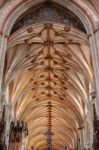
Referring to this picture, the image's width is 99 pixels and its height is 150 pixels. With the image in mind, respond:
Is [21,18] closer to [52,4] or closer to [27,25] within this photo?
[27,25]

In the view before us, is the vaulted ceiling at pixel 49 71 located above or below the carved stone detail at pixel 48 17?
below

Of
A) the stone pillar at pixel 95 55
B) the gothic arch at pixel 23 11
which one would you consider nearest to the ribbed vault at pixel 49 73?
the gothic arch at pixel 23 11

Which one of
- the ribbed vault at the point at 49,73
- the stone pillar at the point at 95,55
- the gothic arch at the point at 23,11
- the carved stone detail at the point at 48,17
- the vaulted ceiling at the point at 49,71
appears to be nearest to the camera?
the stone pillar at the point at 95,55

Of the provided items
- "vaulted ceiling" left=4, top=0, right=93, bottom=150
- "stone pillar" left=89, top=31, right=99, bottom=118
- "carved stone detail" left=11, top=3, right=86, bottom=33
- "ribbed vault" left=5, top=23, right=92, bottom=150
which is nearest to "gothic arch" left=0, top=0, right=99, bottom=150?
"stone pillar" left=89, top=31, right=99, bottom=118

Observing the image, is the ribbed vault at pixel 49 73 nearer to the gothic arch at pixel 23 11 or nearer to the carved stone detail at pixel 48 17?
the carved stone detail at pixel 48 17

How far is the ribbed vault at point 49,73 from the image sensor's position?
57.3 feet

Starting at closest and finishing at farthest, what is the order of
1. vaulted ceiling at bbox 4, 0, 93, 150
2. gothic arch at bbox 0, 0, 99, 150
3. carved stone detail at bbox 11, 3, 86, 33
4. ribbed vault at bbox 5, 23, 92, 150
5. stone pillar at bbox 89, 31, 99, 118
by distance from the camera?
stone pillar at bbox 89, 31, 99, 118 → gothic arch at bbox 0, 0, 99, 150 → carved stone detail at bbox 11, 3, 86, 33 → vaulted ceiling at bbox 4, 0, 93, 150 → ribbed vault at bbox 5, 23, 92, 150

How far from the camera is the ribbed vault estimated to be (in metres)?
17.5

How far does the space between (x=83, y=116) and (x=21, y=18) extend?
12.5 meters

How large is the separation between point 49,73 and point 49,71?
488mm

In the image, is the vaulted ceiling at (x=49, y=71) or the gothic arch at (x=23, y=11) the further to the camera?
the vaulted ceiling at (x=49, y=71)

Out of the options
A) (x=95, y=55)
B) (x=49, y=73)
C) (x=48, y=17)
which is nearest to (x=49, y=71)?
(x=49, y=73)

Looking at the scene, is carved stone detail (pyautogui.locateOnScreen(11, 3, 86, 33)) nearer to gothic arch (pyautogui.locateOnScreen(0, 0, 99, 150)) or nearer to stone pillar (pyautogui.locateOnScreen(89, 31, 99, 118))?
gothic arch (pyautogui.locateOnScreen(0, 0, 99, 150))

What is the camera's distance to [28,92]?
25.3 m
